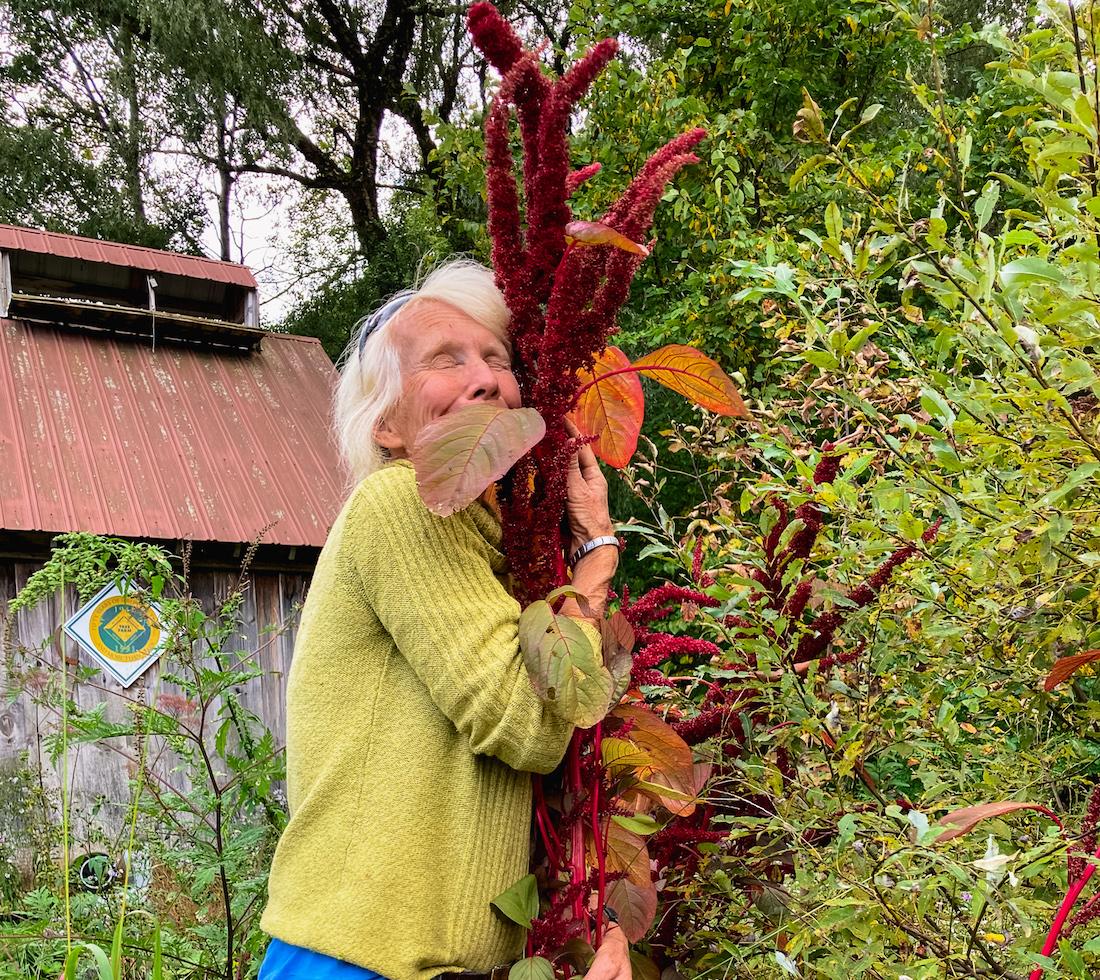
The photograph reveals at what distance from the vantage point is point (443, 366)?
133 centimetres

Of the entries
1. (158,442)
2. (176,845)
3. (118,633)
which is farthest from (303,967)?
(158,442)

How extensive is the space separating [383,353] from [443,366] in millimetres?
163

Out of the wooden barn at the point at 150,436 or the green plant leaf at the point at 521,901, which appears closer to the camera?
the green plant leaf at the point at 521,901

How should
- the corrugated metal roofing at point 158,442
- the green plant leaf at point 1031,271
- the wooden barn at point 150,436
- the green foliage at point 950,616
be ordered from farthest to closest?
1. the corrugated metal roofing at point 158,442
2. the wooden barn at point 150,436
3. the green foliage at point 950,616
4. the green plant leaf at point 1031,271

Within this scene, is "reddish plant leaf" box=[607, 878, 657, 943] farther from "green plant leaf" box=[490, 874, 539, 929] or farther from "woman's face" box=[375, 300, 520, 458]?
"woman's face" box=[375, 300, 520, 458]

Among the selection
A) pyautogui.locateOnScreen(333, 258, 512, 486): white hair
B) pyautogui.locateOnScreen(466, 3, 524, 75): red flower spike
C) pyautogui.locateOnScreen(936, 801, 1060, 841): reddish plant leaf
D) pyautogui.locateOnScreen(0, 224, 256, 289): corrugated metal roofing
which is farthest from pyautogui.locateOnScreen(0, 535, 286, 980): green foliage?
pyautogui.locateOnScreen(0, 224, 256, 289): corrugated metal roofing

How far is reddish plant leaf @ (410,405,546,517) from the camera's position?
950mm

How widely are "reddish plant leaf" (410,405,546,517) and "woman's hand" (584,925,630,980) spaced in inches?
21.4

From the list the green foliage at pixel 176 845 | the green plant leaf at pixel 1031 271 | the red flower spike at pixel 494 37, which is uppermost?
the red flower spike at pixel 494 37

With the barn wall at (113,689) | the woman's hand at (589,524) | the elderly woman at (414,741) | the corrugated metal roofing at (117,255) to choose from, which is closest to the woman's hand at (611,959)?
the elderly woman at (414,741)

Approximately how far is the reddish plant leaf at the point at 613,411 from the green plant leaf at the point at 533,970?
0.63 metres

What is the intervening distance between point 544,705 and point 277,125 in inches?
442

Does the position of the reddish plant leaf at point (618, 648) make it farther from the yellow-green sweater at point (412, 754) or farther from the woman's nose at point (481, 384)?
the woman's nose at point (481, 384)

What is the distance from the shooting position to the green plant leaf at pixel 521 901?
1089 mm
